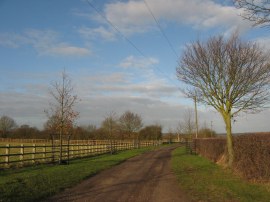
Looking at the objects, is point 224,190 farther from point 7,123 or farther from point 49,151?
point 7,123

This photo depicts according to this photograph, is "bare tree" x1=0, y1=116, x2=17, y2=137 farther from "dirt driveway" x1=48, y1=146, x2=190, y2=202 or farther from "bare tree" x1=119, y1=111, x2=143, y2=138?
"dirt driveway" x1=48, y1=146, x2=190, y2=202

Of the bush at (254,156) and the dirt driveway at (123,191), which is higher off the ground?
the bush at (254,156)

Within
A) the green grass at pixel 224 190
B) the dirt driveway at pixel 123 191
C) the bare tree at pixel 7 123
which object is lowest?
the green grass at pixel 224 190

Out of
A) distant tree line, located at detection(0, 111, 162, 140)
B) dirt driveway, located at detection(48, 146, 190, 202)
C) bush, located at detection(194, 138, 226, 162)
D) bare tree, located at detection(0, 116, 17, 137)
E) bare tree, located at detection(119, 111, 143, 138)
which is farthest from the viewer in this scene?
bare tree, located at detection(0, 116, 17, 137)

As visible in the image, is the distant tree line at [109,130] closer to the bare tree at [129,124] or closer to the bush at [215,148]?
the bare tree at [129,124]

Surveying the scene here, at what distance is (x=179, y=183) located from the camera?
13367 mm

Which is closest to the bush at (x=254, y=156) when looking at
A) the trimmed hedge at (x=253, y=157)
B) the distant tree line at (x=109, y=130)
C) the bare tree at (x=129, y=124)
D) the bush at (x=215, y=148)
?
the trimmed hedge at (x=253, y=157)

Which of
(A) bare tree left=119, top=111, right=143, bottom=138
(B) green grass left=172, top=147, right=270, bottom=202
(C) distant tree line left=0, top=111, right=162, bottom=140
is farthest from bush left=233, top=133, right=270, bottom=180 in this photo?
(A) bare tree left=119, top=111, right=143, bottom=138

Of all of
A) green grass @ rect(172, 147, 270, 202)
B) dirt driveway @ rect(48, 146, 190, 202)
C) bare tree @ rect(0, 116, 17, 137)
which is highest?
bare tree @ rect(0, 116, 17, 137)

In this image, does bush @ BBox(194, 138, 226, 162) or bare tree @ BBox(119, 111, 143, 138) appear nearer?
bush @ BBox(194, 138, 226, 162)

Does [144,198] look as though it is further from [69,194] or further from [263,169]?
[263,169]

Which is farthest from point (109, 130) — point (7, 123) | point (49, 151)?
point (7, 123)

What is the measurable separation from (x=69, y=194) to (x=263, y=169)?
7.44m

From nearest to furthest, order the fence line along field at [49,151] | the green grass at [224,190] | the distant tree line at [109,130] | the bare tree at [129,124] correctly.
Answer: the green grass at [224,190] < the fence line along field at [49,151] < the distant tree line at [109,130] < the bare tree at [129,124]
